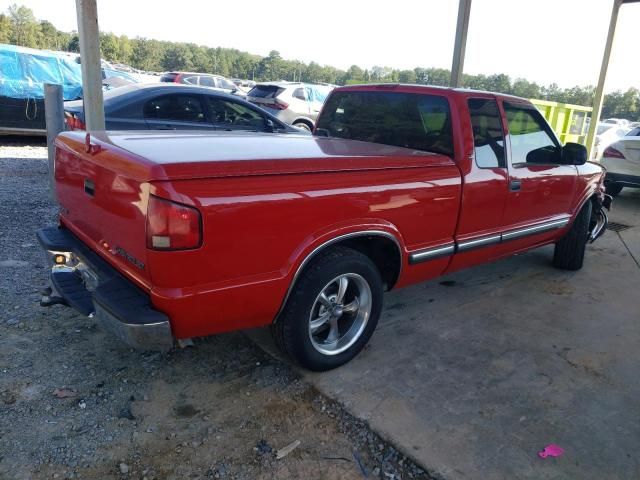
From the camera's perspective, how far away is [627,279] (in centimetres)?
519

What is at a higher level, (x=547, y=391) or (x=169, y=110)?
(x=169, y=110)

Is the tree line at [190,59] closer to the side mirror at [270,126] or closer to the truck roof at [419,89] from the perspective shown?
the side mirror at [270,126]

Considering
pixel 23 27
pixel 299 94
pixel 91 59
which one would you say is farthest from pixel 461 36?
pixel 23 27

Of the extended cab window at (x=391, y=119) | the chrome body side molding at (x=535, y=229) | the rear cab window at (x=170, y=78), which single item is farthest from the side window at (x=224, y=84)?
the chrome body side molding at (x=535, y=229)

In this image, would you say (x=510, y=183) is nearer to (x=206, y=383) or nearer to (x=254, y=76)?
(x=206, y=383)

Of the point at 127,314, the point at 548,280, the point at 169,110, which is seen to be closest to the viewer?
the point at 127,314

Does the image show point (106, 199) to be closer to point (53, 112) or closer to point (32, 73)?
point (53, 112)

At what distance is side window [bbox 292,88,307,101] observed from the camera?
14203mm

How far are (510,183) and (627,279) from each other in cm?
235

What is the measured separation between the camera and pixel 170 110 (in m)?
6.96

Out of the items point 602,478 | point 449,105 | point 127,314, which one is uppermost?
point 449,105

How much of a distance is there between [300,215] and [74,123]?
222 inches

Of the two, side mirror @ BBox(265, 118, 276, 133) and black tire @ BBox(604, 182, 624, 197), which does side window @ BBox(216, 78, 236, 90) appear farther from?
black tire @ BBox(604, 182, 624, 197)

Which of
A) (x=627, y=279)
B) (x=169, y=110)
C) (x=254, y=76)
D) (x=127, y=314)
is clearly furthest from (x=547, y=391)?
(x=254, y=76)
